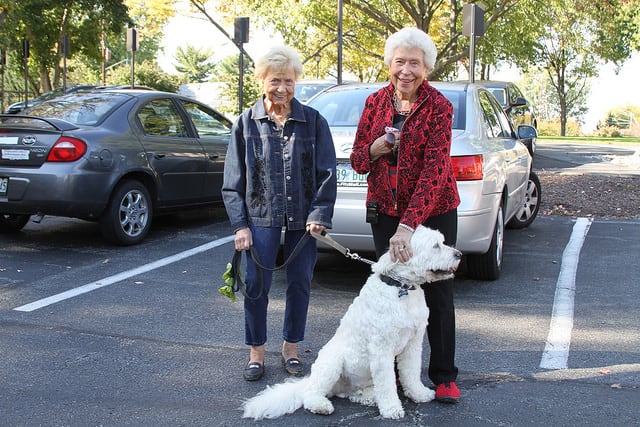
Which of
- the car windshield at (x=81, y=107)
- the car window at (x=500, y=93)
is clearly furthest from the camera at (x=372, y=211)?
the car window at (x=500, y=93)

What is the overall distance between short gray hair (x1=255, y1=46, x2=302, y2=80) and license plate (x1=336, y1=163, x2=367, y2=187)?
5.73 ft

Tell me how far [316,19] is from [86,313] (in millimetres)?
18714

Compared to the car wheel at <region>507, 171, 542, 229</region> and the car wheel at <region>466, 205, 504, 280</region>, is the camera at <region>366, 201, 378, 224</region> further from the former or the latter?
the car wheel at <region>507, 171, 542, 229</region>

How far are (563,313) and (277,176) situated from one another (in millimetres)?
2691

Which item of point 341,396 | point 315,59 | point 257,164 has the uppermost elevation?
point 315,59

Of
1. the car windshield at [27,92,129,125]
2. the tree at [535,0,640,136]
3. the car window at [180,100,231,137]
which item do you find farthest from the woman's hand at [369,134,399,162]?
the tree at [535,0,640,136]

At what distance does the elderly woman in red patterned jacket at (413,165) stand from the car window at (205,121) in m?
5.22

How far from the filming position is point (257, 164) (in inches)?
152

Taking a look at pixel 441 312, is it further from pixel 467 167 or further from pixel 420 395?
pixel 467 167

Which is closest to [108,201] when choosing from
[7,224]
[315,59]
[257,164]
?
[7,224]

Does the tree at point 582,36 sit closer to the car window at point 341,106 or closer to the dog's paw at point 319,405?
the car window at point 341,106

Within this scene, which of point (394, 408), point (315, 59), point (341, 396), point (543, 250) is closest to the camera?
point (394, 408)

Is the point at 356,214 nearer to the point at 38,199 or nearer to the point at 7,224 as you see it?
the point at 38,199

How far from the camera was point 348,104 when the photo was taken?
21.0ft
